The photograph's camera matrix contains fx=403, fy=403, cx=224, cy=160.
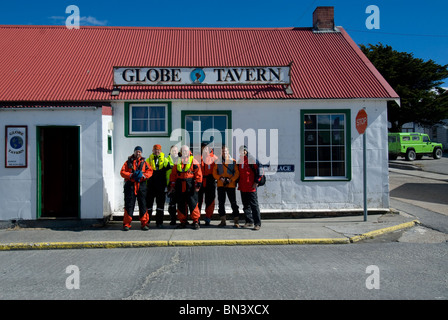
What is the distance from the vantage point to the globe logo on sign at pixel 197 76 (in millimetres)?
10516

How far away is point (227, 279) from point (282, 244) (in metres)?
2.71

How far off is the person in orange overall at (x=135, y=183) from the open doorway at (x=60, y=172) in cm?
202

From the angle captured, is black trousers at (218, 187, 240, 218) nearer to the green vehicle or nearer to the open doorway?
the open doorway

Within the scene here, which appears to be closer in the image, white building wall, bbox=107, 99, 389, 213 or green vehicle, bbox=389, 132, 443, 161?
white building wall, bbox=107, 99, 389, 213

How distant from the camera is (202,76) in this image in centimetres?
1052

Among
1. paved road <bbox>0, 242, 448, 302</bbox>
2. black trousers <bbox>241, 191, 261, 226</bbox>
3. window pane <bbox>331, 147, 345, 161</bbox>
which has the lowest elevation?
paved road <bbox>0, 242, 448, 302</bbox>

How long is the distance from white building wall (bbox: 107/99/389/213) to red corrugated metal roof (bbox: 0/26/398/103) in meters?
0.26

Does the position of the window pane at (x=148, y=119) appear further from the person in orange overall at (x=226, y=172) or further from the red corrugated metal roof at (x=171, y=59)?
the person in orange overall at (x=226, y=172)

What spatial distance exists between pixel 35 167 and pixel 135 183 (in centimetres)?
259

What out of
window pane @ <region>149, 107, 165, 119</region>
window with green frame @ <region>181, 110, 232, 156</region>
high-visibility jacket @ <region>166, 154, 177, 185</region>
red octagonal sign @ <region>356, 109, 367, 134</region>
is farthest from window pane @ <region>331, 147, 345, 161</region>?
window pane @ <region>149, 107, 165, 119</region>

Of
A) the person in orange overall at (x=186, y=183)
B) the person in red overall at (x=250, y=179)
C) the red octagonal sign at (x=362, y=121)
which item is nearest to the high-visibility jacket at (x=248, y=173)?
the person in red overall at (x=250, y=179)

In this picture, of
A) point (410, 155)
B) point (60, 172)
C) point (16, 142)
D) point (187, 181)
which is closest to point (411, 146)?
point (410, 155)

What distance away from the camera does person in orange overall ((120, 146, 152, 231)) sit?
8906 mm
